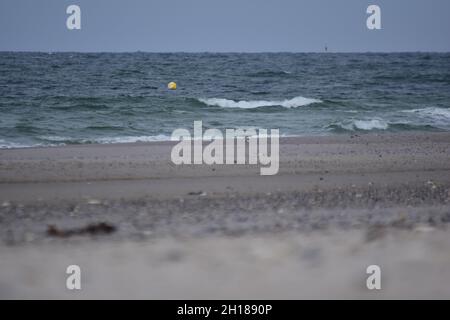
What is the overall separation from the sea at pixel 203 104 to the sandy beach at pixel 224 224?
15.7 ft

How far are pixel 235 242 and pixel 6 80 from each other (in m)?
28.8

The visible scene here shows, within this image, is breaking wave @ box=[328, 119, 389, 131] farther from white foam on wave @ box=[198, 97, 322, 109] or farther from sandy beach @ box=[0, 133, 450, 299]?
white foam on wave @ box=[198, 97, 322, 109]

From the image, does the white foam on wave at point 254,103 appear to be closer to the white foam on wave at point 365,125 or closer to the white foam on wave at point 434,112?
the white foam on wave at point 434,112

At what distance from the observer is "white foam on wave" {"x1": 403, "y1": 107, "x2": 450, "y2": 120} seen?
19791mm

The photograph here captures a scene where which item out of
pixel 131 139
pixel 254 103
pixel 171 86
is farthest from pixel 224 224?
pixel 171 86

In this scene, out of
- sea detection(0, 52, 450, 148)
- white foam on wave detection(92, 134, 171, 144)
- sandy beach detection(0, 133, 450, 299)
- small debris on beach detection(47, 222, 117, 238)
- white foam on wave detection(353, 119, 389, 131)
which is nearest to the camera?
sandy beach detection(0, 133, 450, 299)

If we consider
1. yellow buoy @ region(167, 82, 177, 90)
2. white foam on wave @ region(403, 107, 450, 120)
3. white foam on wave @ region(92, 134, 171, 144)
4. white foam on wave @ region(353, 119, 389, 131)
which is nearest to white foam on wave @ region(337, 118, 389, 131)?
white foam on wave @ region(353, 119, 389, 131)

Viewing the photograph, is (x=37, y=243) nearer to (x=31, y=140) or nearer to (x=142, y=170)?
(x=142, y=170)

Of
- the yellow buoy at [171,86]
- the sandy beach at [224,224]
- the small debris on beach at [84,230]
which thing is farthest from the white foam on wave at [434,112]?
the small debris on beach at [84,230]

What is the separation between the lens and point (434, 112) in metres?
20.9

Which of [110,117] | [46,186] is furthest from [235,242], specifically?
[110,117]

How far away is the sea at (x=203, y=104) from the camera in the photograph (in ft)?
52.5

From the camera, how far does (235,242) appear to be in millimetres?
4402

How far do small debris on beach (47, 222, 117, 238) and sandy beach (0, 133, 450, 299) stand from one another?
2 cm
